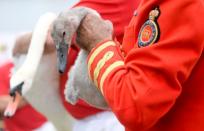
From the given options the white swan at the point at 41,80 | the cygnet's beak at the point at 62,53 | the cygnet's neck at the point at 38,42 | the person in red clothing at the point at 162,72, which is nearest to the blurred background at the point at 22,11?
the white swan at the point at 41,80

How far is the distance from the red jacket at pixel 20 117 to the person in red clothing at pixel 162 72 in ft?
4.98

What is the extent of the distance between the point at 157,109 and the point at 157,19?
0.42ft

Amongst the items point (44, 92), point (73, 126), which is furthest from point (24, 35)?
point (73, 126)

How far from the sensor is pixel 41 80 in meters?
1.51

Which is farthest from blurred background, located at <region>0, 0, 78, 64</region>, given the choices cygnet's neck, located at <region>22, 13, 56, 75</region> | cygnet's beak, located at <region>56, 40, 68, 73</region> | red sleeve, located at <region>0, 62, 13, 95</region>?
cygnet's beak, located at <region>56, 40, 68, 73</region>

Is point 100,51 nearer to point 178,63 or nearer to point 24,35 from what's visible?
point 178,63

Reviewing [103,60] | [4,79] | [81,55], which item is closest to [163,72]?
[103,60]

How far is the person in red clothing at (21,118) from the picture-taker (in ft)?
7.44

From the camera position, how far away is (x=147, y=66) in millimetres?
723

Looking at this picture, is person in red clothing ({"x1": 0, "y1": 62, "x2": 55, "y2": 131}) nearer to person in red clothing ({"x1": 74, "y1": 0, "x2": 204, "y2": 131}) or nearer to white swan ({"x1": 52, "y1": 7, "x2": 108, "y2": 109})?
white swan ({"x1": 52, "y1": 7, "x2": 108, "y2": 109})

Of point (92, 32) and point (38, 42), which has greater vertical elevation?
point (92, 32)

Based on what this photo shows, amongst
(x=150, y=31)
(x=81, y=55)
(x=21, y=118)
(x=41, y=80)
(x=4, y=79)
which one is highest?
(x=150, y=31)

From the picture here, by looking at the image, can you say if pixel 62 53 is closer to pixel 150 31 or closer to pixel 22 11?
pixel 150 31

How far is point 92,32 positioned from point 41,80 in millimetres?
696
